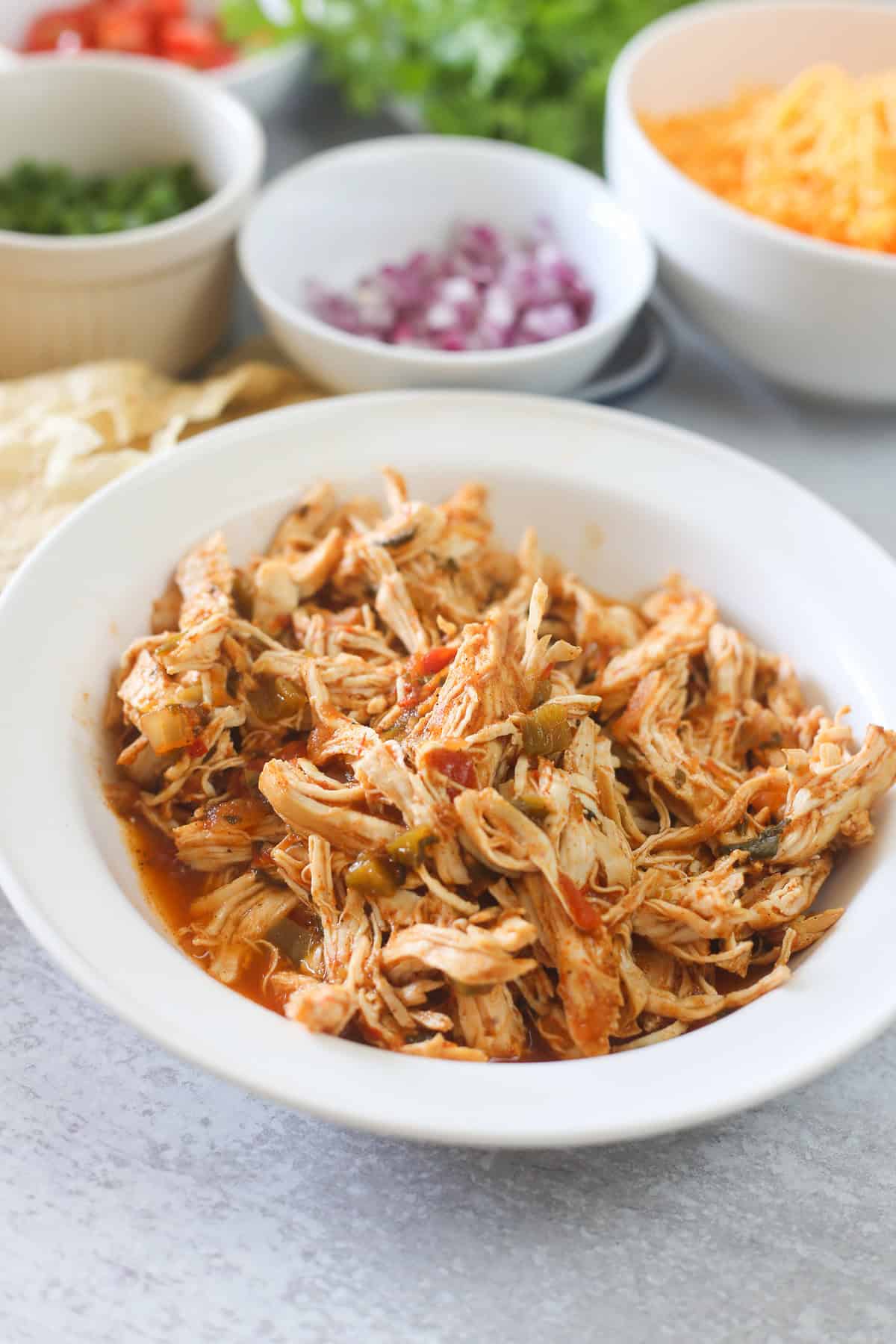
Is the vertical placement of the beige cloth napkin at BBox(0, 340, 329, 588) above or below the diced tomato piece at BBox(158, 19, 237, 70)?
below

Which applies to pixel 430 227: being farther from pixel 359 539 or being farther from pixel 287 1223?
pixel 287 1223

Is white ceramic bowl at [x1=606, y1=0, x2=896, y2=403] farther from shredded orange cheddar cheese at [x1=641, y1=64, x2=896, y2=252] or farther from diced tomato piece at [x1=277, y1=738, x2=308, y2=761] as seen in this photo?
diced tomato piece at [x1=277, y1=738, x2=308, y2=761]

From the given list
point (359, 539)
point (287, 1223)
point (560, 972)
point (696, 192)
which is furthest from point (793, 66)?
point (287, 1223)

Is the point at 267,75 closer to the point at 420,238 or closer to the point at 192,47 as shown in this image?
the point at 192,47

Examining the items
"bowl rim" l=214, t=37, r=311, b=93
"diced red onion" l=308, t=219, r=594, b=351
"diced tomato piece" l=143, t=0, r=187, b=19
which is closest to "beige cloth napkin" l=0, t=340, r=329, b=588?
"diced red onion" l=308, t=219, r=594, b=351

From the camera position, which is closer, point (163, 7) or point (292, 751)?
point (292, 751)

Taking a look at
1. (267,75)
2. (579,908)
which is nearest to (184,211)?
(267,75)
